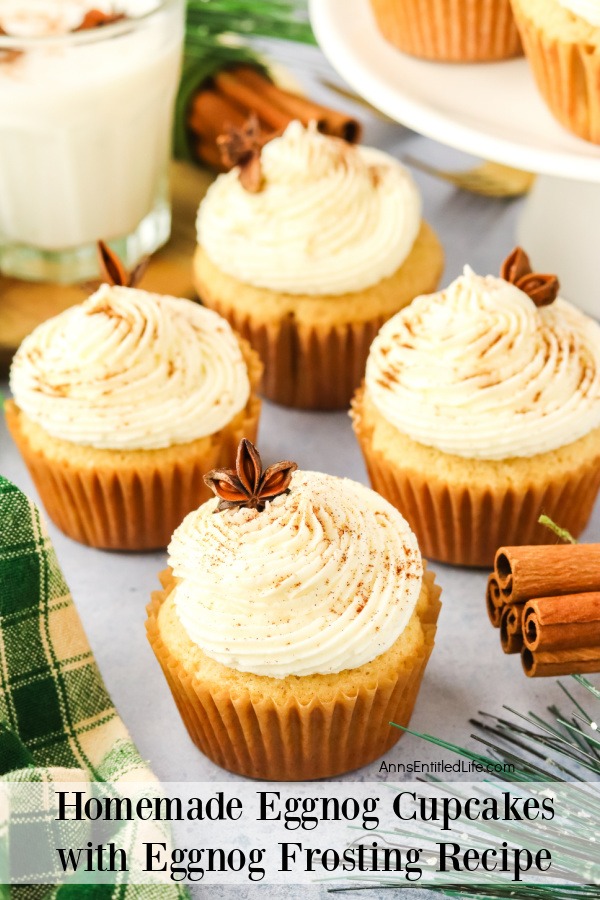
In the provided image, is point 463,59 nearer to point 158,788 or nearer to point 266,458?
point 266,458

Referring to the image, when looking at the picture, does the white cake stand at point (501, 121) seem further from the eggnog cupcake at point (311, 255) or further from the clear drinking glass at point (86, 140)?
the clear drinking glass at point (86, 140)

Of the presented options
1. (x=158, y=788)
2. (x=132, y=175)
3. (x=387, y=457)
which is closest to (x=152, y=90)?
(x=132, y=175)

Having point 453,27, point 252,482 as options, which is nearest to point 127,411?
point 252,482

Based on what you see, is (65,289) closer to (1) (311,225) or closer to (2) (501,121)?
(1) (311,225)

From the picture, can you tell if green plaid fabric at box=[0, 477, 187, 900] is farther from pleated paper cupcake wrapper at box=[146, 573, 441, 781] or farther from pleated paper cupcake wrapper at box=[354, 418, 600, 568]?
pleated paper cupcake wrapper at box=[354, 418, 600, 568]

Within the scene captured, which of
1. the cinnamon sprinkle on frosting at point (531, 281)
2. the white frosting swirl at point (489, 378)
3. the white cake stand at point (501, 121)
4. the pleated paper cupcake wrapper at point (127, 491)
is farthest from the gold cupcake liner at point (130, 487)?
the white cake stand at point (501, 121)
